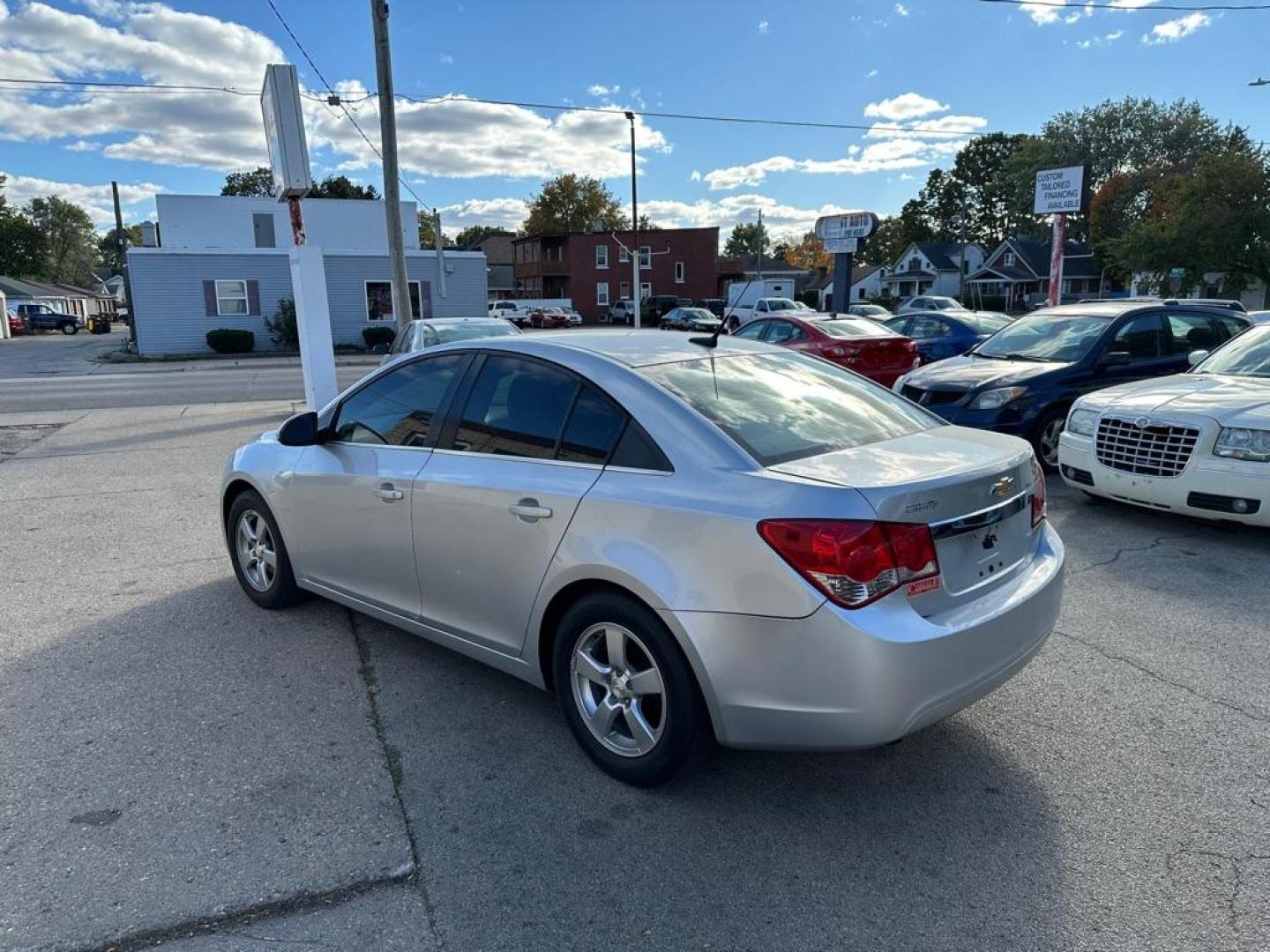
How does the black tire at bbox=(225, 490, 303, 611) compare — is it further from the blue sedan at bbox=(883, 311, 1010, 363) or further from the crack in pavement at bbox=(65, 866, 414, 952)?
the blue sedan at bbox=(883, 311, 1010, 363)

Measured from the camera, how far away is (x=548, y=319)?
51094 millimetres

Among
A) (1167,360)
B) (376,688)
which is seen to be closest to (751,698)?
(376,688)

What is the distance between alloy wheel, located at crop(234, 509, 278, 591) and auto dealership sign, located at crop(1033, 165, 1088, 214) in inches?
774

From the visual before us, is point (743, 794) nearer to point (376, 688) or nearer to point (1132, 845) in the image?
point (1132, 845)

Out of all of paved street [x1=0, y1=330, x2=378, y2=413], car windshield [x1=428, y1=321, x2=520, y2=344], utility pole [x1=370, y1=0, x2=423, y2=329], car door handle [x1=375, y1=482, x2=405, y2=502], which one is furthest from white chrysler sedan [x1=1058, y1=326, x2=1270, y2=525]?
paved street [x1=0, y1=330, x2=378, y2=413]

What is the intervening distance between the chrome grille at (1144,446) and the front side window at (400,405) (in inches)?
199

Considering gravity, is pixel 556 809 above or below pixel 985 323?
below

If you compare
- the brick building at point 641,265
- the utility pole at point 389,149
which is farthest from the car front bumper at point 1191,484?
the brick building at point 641,265

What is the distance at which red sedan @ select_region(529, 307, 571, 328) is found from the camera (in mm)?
51000

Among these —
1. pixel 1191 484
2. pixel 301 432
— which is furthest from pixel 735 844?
pixel 1191 484

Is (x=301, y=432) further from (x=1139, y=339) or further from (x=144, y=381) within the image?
(x=144, y=381)

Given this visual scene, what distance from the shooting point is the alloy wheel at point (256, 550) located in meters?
4.70

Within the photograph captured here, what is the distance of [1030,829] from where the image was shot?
9.10 feet

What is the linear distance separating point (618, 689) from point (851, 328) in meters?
11.4
